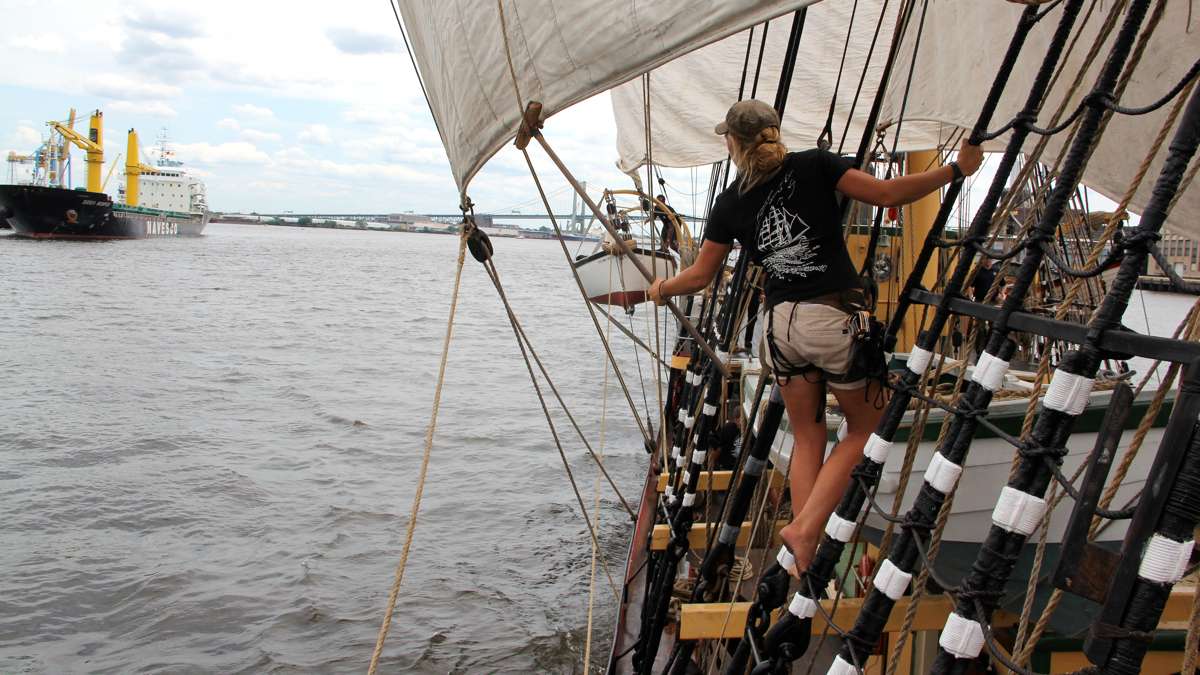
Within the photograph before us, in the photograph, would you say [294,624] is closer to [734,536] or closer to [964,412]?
[734,536]

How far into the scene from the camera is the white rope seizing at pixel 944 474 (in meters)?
2.46

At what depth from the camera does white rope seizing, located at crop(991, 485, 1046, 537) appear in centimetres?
211

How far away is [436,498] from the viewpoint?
1104 cm

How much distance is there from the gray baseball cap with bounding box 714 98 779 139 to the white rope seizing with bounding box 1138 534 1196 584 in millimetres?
1810

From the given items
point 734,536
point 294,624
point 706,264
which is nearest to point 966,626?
point 706,264

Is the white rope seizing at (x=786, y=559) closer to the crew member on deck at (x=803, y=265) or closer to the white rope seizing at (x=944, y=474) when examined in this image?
the crew member on deck at (x=803, y=265)

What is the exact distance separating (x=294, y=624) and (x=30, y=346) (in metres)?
16.0

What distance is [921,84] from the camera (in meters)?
6.04

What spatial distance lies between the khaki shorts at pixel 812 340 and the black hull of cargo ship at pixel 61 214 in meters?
67.0

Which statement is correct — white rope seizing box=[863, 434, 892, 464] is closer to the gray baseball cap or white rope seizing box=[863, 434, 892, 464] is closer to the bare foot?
the bare foot

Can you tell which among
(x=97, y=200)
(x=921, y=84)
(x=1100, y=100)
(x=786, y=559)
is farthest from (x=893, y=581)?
(x=97, y=200)

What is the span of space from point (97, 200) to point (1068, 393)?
71566 mm

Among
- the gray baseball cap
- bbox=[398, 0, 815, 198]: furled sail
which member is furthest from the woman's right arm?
bbox=[398, 0, 815, 198]: furled sail

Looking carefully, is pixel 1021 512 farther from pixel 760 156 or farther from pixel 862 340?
pixel 760 156
